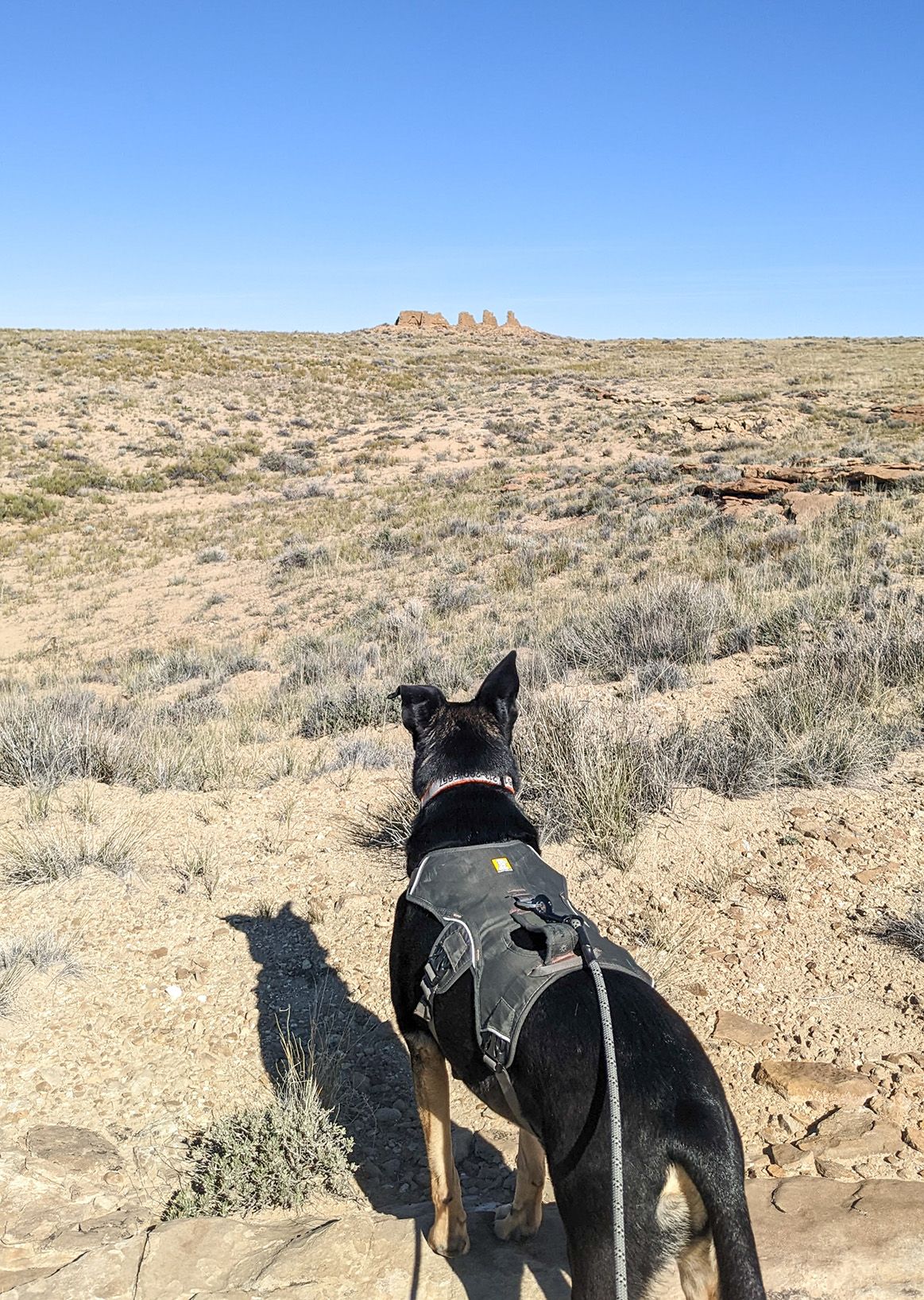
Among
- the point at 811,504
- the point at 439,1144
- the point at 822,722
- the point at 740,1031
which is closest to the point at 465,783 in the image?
the point at 439,1144

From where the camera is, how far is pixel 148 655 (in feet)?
43.5

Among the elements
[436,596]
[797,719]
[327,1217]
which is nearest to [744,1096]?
[327,1217]

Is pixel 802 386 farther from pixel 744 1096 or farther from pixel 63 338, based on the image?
pixel 63 338

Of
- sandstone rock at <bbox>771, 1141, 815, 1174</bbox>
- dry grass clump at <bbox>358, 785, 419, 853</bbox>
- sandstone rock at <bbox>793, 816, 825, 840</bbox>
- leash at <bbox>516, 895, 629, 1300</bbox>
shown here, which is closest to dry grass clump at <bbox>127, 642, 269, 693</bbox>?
dry grass clump at <bbox>358, 785, 419, 853</bbox>

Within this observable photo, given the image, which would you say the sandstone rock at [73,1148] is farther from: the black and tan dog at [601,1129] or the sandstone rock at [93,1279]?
the black and tan dog at [601,1129]

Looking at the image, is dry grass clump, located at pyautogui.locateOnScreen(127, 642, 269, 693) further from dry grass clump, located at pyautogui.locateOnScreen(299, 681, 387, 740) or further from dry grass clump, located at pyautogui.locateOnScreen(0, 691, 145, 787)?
dry grass clump, located at pyautogui.locateOnScreen(0, 691, 145, 787)

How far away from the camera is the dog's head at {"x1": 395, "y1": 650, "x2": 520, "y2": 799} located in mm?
2859

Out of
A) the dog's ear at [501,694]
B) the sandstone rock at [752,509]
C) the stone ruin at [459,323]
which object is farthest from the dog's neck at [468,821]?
the stone ruin at [459,323]

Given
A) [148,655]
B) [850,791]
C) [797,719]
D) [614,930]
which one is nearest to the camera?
[614,930]

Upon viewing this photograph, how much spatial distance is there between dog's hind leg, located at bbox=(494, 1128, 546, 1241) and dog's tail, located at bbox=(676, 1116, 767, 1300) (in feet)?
3.00

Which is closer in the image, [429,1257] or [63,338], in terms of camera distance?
[429,1257]

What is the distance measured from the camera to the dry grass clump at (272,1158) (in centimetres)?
275

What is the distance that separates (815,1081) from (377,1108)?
1.70 metres

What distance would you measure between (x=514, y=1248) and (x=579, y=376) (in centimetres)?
4554
